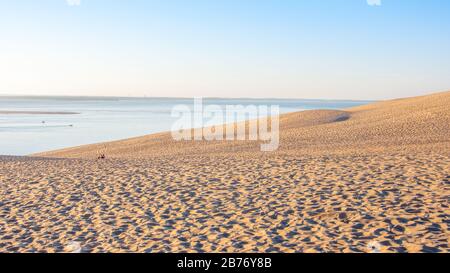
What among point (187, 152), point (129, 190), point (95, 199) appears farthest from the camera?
point (187, 152)

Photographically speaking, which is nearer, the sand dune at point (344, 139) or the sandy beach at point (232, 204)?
the sandy beach at point (232, 204)

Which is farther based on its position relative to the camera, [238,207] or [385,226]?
[238,207]

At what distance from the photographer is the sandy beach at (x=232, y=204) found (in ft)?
24.8

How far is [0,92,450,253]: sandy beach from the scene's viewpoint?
297 inches

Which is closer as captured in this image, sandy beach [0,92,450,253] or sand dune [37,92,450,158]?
sandy beach [0,92,450,253]

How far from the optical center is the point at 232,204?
976cm

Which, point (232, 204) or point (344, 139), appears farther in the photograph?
point (344, 139)

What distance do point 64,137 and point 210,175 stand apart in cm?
2729

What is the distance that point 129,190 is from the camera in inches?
453

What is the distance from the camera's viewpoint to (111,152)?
26266 millimetres

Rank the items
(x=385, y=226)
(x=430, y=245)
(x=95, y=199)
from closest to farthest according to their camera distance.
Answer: (x=430, y=245) < (x=385, y=226) < (x=95, y=199)
